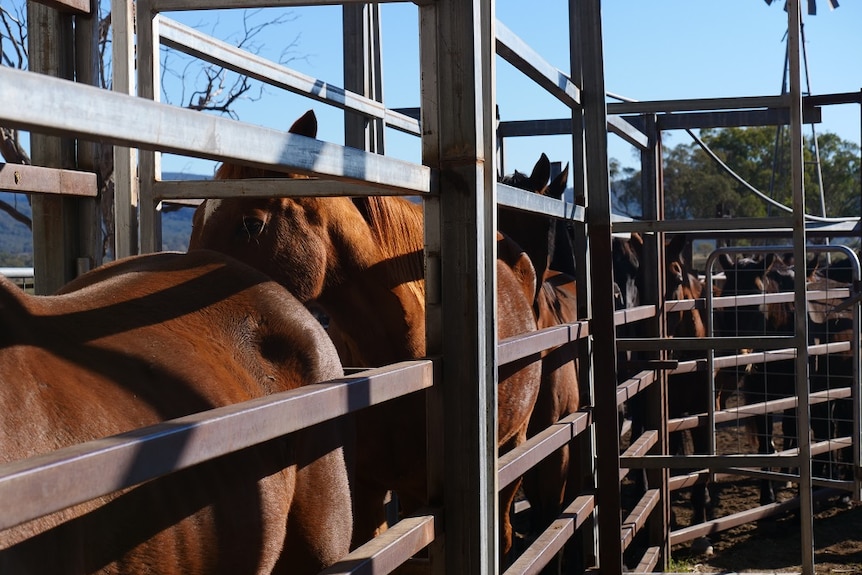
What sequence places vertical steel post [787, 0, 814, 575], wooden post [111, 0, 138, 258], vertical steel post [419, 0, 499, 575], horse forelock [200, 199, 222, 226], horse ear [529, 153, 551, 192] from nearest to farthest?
vertical steel post [419, 0, 499, 575], wooden post [111, 0, 138, 258], horse forelock [200, 199, 222, 226], vertical steel post [787, 0, 814, 575], horse ear [529, 153, 551, 192]

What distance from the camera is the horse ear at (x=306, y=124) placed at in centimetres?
293

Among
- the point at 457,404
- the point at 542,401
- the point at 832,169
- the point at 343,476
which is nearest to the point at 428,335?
the point at 457,404

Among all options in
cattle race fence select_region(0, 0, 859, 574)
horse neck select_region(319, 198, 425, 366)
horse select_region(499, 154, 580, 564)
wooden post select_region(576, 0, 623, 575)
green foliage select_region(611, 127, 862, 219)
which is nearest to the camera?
cattle race fence select_region(0, 0, 859, 574)

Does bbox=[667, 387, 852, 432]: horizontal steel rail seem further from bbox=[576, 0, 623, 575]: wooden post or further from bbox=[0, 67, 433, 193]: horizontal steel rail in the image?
bbox=[0, 67, 433, 193]: horizontal steel rail

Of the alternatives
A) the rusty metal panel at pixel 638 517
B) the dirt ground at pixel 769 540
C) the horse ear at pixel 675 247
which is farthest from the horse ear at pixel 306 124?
the horse ear at pixel 675 247

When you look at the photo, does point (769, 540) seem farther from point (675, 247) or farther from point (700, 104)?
point (700, 104)

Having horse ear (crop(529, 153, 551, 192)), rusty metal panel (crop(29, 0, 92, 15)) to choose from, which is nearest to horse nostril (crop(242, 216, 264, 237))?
rusty metal panel (crop(29, 0, 92, 15))

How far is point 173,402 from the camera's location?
1758 millimetres

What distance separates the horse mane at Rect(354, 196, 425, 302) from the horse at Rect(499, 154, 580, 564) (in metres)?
1.32

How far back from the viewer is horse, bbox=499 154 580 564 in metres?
4.63

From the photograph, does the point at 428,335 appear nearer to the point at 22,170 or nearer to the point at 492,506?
the point at 492,506

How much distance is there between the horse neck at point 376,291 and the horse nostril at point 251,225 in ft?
0.96

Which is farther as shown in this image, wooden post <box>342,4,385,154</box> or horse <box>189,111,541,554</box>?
wooden post <box>342,4,385,154</box>

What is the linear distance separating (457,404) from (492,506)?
274 millimetres
